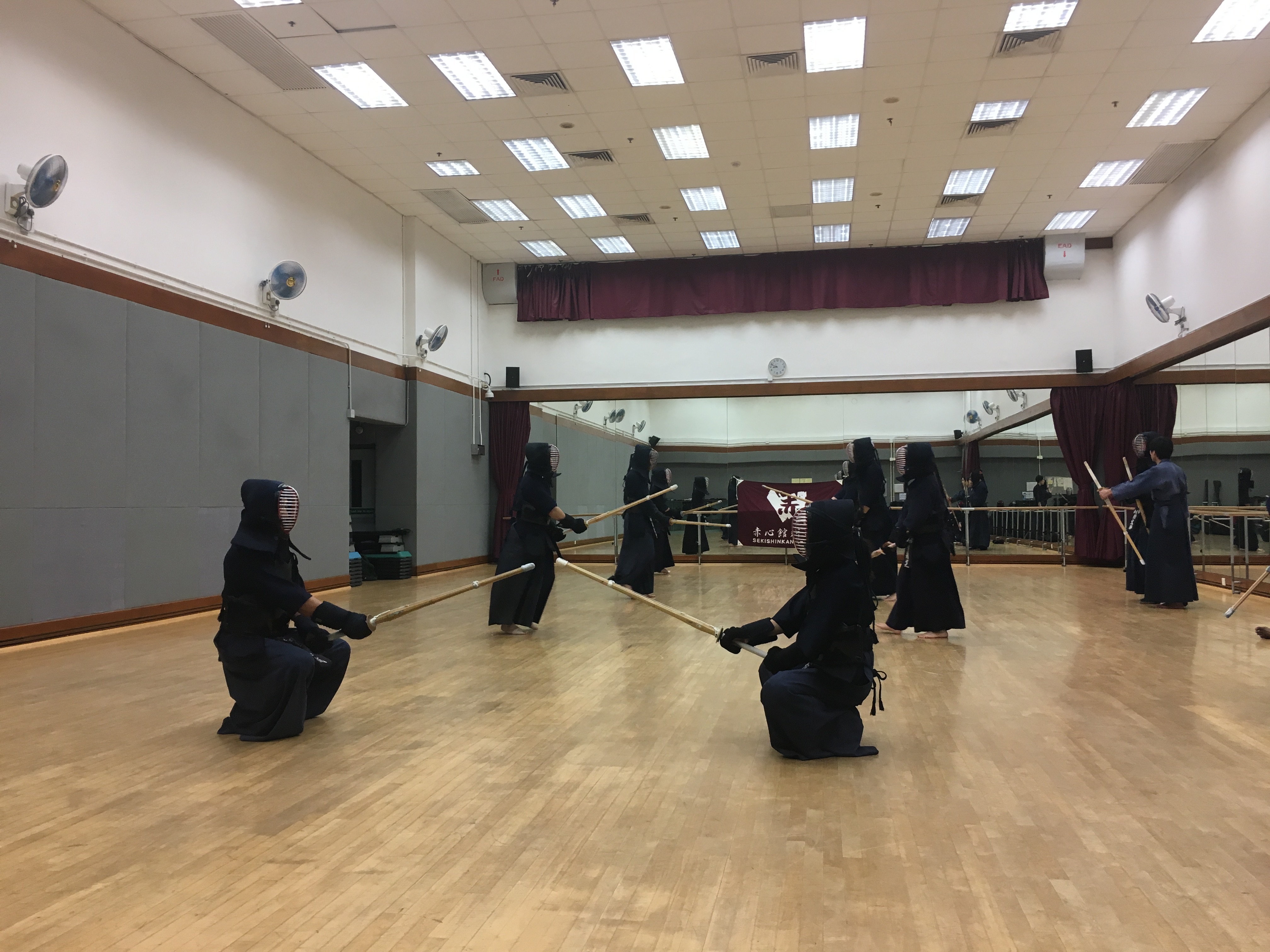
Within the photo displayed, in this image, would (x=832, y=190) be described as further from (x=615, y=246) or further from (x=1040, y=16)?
(x=1040, y=16)

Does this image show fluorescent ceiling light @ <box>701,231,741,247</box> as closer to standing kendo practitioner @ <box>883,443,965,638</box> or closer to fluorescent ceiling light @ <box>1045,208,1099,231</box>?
fluorescent ceiling light @ <box>1045,208,1099,231</box>

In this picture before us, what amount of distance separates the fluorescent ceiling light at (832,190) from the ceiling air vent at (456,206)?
4.52 metres

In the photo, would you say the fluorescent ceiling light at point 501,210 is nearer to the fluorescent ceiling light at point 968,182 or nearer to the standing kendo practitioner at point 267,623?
the fluorescent ceiling light at point 968,182

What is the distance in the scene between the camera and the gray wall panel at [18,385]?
6.70m

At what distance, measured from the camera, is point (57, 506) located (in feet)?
23.4

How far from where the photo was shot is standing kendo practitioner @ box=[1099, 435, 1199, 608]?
8.35 m

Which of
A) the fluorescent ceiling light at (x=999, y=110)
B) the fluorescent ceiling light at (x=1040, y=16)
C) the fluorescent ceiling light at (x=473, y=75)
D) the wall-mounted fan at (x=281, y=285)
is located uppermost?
the fluorescent ceiling light at (x=473, y=75)

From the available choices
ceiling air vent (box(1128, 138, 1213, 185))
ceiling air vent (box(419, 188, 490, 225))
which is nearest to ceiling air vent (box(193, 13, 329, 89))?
ceiling air vent (box(419, 188, 490, 225))

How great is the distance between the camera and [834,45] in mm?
8109

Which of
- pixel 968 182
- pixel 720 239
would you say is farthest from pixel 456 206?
pixel 968 182

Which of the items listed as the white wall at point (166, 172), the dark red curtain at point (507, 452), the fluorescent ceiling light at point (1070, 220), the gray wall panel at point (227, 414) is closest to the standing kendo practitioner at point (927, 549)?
the gray wall panel at point (227, 414)

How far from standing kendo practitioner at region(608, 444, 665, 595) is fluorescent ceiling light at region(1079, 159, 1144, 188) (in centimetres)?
654

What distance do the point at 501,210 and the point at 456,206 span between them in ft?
2.01

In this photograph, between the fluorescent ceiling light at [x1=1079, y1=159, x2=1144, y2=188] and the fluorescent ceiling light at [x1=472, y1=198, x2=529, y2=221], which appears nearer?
the fluorescent ceiling light at [x1=1079, y1=159, x2=1144, y2=188]
